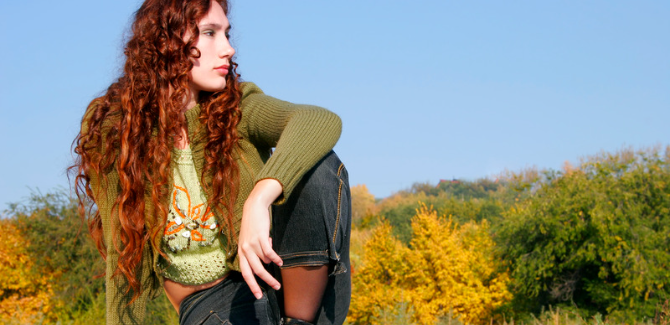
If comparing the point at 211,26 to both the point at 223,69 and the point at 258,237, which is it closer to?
the point at 223,69

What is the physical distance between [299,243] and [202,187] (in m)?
0.46

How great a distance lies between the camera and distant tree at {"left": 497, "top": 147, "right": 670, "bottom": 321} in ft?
34.9

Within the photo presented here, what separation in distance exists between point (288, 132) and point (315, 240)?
1.11ft

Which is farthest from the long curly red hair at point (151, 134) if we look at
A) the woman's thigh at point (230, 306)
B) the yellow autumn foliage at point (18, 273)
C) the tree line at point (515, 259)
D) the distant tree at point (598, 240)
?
the yellow autumn foliage at point (18, 273)

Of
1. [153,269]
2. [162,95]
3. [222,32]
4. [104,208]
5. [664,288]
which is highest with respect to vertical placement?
[222,32]

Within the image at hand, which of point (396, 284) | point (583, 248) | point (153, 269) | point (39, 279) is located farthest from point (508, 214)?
point (153, 269)

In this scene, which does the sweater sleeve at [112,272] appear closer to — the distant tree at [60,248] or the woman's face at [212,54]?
the woman's face at [212,54]

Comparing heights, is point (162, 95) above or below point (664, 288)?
above

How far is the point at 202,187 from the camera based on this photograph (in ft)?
6.30

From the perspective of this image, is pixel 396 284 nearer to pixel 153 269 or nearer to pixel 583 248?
pixel 583 248

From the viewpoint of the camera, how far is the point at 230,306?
1.98 m

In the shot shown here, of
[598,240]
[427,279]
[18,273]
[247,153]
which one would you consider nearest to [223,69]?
[247,153]

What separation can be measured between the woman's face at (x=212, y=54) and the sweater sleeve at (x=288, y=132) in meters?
0.13

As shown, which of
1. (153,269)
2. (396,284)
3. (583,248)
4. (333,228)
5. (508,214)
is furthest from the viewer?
(508,214)
